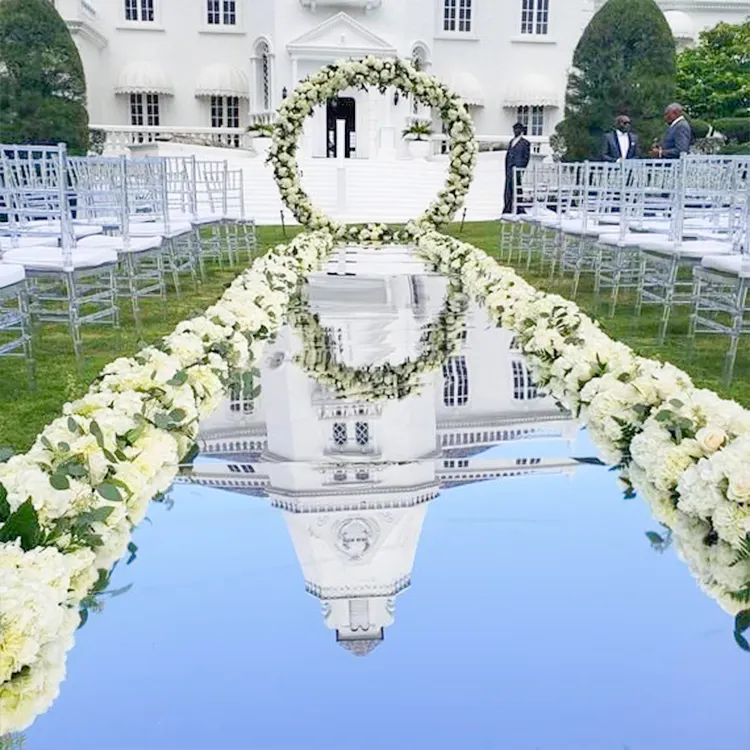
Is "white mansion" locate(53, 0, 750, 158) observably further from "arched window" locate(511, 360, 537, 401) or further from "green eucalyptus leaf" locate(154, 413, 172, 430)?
"green eucalyptus leaf" locate(154, 413, 172, 430)

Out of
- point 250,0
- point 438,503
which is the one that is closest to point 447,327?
point 438,503

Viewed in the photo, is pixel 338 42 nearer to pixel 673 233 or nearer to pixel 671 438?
pixel 673 233

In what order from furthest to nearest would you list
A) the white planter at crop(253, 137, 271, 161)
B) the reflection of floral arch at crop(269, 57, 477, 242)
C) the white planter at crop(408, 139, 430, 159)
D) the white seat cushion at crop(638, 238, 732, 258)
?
1. the white planter at crop(408, 139, 430, 159)
2. the white planter at crop(253, 137, 271, 161)
3. the reflection of floral arch at crop(269, 57, 477, 242)
4. the white seat cushion at crop(638, 238, 732, 258)

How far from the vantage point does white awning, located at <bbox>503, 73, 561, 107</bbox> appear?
97.6 feet

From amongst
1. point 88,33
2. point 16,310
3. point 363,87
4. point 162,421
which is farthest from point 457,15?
point 162,421

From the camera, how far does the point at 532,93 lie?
29.7 m

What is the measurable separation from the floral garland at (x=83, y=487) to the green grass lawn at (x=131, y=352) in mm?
298

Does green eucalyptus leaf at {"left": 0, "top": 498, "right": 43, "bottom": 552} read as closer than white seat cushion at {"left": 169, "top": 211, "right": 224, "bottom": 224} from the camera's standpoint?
Yes

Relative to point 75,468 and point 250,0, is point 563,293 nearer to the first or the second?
point 75,468

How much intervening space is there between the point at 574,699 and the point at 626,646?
211mm

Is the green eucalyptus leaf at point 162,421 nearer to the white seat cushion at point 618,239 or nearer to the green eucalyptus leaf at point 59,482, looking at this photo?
the green eucalyptus leaf at point 59,482

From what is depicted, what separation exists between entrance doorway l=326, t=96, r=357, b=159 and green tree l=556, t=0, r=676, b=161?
8106mm

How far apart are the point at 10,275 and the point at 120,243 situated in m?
2.47

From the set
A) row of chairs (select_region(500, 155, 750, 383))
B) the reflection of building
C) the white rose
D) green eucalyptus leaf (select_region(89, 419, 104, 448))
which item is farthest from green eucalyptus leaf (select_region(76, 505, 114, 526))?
row of chairs (select_region(500, 155, 750, 383))
